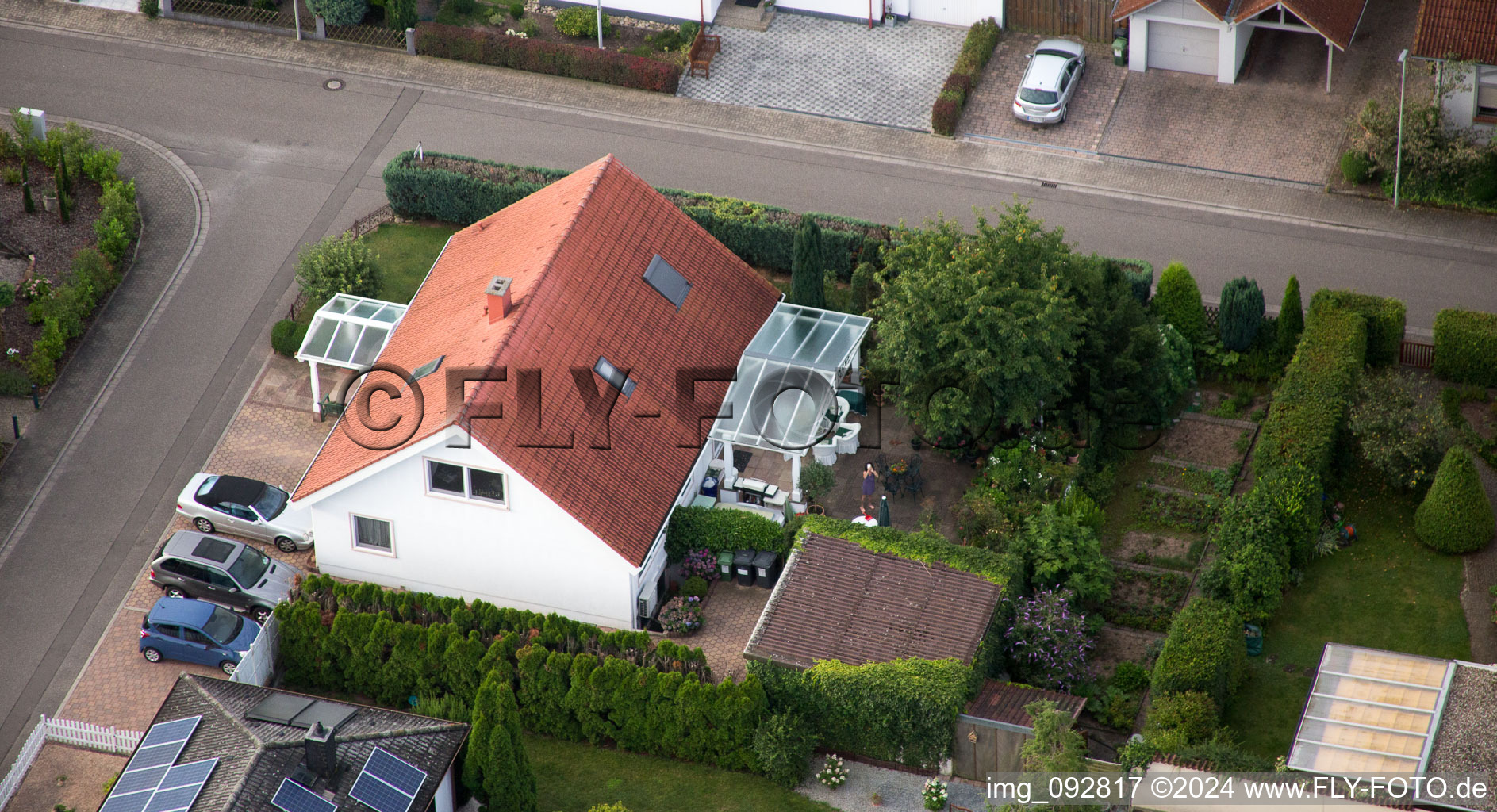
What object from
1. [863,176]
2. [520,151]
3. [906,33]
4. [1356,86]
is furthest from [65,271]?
[1356,86]

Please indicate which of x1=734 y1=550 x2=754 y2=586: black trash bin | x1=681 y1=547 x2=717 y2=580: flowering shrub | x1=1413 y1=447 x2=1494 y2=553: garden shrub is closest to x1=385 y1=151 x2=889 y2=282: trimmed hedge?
x1=734 y1=550 x2=754 y2=586: black trash bin

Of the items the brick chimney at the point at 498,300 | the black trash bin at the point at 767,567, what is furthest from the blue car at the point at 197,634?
the black trash bin at the point at 767,567

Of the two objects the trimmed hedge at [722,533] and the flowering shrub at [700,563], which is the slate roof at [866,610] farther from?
the flowering shrub at [700,563]

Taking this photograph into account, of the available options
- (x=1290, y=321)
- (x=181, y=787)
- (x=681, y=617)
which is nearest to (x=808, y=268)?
(x=681, y=617)

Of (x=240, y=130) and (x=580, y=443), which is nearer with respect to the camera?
(x=580, y=443)

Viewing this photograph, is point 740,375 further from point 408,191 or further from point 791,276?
point 408,191

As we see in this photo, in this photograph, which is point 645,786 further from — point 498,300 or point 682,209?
point 682,209
